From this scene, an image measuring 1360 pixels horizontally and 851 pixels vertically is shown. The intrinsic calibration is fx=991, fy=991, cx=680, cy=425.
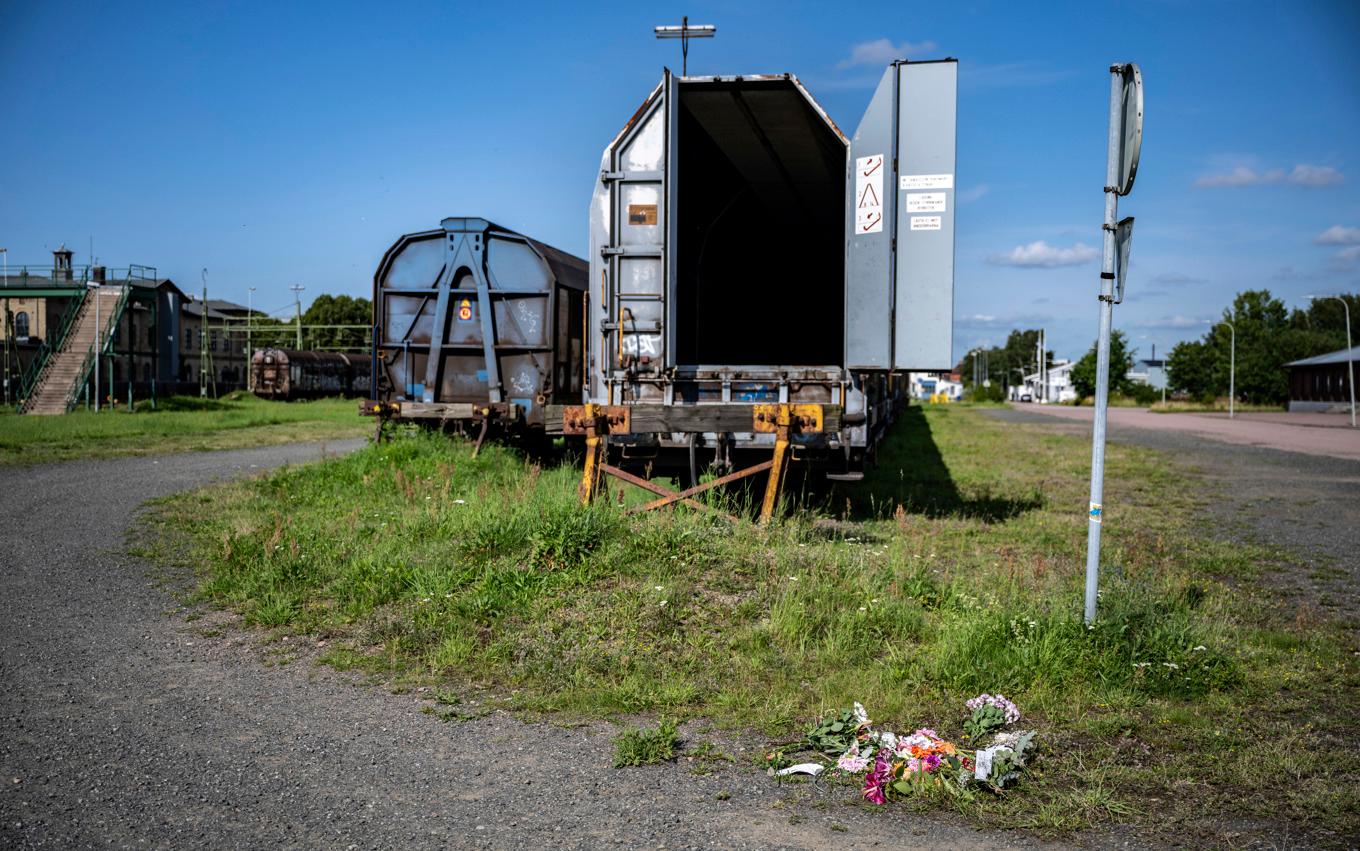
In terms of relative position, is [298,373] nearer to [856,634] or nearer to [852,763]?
[856,634]

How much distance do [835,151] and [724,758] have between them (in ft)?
29.6

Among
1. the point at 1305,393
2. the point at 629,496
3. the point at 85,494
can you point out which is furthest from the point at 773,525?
the point at 1305,393

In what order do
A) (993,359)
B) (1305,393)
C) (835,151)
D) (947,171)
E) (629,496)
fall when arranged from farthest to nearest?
1. (993,359)
2. (1305,393)
3. (835,151)
4. (629,496)
5. (947,171)

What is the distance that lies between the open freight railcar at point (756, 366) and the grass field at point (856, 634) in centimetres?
83

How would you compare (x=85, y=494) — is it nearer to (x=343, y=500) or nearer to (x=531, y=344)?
(x=343, y=500)

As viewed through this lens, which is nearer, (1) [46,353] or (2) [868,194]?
(2) [868,194]

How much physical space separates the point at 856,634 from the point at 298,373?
153 ft

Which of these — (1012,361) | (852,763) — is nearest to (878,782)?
(852,763)

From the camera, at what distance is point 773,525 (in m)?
7.49

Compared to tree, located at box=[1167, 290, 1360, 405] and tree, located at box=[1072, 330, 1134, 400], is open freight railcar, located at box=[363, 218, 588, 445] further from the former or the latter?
tree, located at box=[1072, 330, 1134, 400]

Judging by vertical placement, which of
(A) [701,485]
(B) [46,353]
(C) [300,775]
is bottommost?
(C) [300,775]

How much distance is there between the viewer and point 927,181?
816 centimetres

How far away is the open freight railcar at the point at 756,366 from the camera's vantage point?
7965mm

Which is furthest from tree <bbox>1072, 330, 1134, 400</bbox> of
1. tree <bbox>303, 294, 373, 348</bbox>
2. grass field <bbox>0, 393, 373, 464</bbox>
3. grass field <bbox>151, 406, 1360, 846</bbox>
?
grass field <bbox>151, 406, 1360, 846</bbox>
